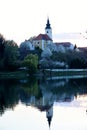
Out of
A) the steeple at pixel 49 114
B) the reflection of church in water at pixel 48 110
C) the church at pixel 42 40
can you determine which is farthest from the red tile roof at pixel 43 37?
the steeple at pixel 49 114

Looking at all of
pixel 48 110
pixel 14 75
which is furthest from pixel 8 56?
pixel 48 110

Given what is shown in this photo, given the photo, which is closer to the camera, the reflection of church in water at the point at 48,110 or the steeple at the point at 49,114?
the steeple at the point at 49,114

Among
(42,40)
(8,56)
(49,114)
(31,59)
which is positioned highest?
(42,40)

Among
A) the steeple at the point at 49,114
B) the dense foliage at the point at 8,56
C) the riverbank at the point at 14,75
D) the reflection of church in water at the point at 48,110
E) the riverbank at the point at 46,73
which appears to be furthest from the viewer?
the dense foliage at the point at 8,56

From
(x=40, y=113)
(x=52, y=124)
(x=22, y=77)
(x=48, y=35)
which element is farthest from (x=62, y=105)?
(x=48, y=35)

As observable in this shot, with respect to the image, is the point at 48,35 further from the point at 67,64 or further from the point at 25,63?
the point at 25,63

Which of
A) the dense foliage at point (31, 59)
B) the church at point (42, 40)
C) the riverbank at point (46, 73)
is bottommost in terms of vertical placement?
the riverbank at point (46, 73)

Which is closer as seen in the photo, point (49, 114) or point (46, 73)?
point (49, 114)

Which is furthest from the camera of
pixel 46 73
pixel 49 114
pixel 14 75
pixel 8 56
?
pixel 46 73

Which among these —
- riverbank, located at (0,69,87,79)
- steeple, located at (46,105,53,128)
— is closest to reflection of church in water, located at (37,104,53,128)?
steeple, located at (46,105,53,128)

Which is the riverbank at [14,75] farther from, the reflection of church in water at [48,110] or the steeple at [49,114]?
the steeple at [49,114]

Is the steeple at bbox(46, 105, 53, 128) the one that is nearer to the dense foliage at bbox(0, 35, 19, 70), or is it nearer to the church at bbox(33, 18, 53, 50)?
the dense foliage at bbox(0, 35, 19, 70)

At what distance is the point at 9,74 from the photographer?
67188mm

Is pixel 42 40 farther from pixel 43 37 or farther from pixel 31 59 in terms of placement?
pixel 31 59
